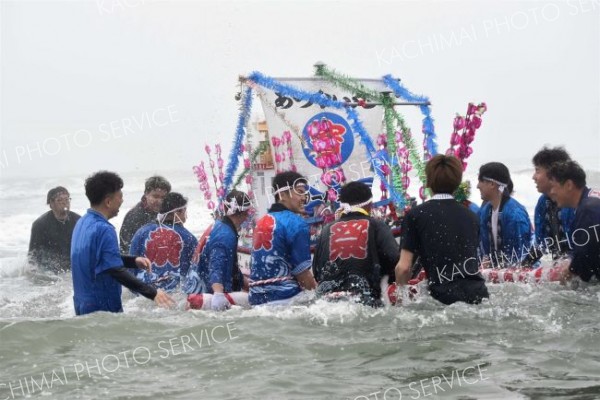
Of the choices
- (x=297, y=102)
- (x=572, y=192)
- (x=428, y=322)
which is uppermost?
(x=297, y=102)

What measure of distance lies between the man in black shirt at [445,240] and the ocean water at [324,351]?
0.72 feet

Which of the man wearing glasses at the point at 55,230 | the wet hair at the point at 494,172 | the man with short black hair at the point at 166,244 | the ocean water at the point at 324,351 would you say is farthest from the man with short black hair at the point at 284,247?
the man wearing glasses at the point at 55,230

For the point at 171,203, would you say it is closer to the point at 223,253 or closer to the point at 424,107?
the point at 223,253

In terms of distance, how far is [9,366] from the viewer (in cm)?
558

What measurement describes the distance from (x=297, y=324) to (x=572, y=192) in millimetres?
2413

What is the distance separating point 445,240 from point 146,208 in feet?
15.6

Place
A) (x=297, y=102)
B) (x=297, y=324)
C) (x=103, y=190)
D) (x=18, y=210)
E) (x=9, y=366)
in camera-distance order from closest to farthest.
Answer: (x=9, y=366)
(x=103, y=190)
(x=297, y=324)
(x=297, y=102)
(x=18, y=210)

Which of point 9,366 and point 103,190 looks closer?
point 9,366

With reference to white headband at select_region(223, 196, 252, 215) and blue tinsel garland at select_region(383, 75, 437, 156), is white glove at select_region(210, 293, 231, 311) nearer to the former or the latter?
white headband at select_region(223, 196, 252, 215)

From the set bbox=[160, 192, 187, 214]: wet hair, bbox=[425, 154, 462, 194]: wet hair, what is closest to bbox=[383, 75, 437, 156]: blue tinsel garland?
bbox=[160, 192, 187, 214]: wet hair

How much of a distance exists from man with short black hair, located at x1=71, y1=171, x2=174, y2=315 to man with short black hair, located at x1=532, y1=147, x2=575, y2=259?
3304 mm

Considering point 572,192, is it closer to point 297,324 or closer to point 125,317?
point 297,324

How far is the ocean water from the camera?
16.0 feet

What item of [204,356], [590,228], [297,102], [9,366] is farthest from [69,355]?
[297,102]
